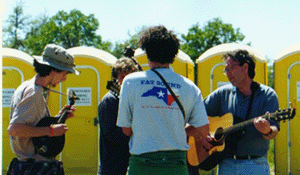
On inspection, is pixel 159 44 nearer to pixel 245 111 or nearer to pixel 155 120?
pixel 155 120

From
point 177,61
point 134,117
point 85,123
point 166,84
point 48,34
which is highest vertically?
point 48,34

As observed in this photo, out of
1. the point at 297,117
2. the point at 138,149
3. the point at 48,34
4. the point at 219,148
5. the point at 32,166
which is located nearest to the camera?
the point at 138,149

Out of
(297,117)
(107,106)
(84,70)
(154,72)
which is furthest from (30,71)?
(154,72)

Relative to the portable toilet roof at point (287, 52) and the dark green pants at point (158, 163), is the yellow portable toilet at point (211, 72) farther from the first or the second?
the dark green pants at point (158, 163)

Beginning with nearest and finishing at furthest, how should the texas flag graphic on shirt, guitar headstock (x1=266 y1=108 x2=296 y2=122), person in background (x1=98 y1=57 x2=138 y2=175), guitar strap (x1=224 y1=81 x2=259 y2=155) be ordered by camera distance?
the texas flag graphic on shirt, guitar headstock (x1=266 y1=108 x2=296 y2=122), guitar strap (x1=224 y1=81 x2=259 y2=155), person in background (x1=98 y1=57 x2=138 y2=175)

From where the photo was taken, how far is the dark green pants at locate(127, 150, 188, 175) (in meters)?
2.39

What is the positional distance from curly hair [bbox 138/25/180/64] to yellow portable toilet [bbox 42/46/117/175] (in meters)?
4.85

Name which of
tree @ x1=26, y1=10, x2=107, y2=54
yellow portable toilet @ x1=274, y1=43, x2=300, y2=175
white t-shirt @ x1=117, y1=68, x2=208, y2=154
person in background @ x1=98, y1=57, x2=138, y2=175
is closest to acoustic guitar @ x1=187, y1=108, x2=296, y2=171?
person in background @ x1=98, y1=57, x2=138, y2=175

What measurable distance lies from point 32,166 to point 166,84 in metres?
1.30

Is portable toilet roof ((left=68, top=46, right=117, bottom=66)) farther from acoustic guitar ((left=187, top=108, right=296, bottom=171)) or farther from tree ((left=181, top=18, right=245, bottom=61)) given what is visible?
tree ((left=181, top=18, right=245, bottom=61))

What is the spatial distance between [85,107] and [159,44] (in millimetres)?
5038

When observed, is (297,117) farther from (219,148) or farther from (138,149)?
(138,149)

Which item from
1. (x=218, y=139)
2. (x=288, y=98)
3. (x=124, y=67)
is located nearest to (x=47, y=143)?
(x=124, y=67)

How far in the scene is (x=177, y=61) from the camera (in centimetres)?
731
